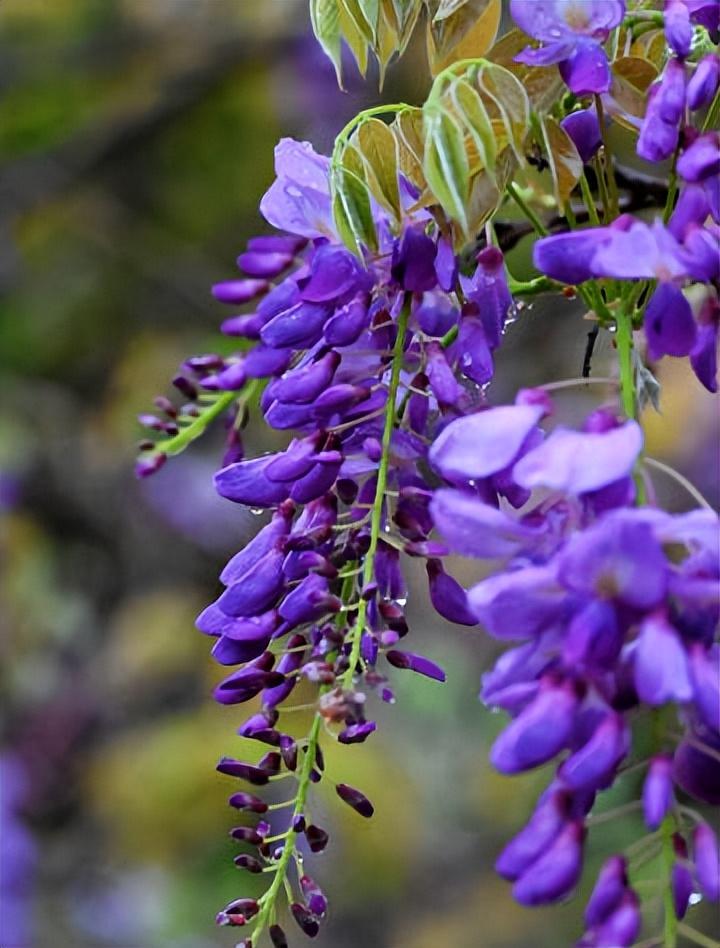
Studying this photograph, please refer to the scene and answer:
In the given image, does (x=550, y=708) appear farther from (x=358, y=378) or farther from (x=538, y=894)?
(x=358, y=378)

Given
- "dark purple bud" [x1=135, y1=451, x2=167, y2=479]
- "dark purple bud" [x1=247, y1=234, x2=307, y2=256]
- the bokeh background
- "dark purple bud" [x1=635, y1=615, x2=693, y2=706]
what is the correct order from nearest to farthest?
"dark purple bud" [x1=635, y1=615, x2=693, y2=706] < "dark purple bud" [x1=247, y1=234, x2=307, y2=256] < "dark purple bud" [x1=135, y1=451, x2=167, y2=479] < the bokeh background

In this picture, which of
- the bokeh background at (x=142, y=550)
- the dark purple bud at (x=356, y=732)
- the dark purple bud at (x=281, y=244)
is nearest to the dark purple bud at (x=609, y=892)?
the dark purple bud at (x=356, y=732)

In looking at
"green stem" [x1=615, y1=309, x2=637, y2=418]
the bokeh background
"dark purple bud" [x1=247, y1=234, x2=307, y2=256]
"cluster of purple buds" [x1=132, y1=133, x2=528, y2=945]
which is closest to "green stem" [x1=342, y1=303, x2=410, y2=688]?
"cluster of purple buds" [x1=132, y1=133, x2=528, y2=945]

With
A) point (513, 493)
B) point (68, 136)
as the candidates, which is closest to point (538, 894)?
point (513, 493)

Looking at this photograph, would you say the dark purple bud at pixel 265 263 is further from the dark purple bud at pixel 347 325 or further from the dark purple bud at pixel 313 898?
the dark purple bud at pixel 313 898

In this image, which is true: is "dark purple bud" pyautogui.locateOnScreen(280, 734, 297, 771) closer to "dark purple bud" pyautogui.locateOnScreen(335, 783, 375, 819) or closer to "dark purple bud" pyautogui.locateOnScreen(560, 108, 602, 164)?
"dark purple bud" pyautogui.locateOnScreen(335, 783, 375, 819)

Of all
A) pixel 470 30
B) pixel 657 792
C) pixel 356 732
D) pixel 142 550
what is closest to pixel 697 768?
pixel 657 792
